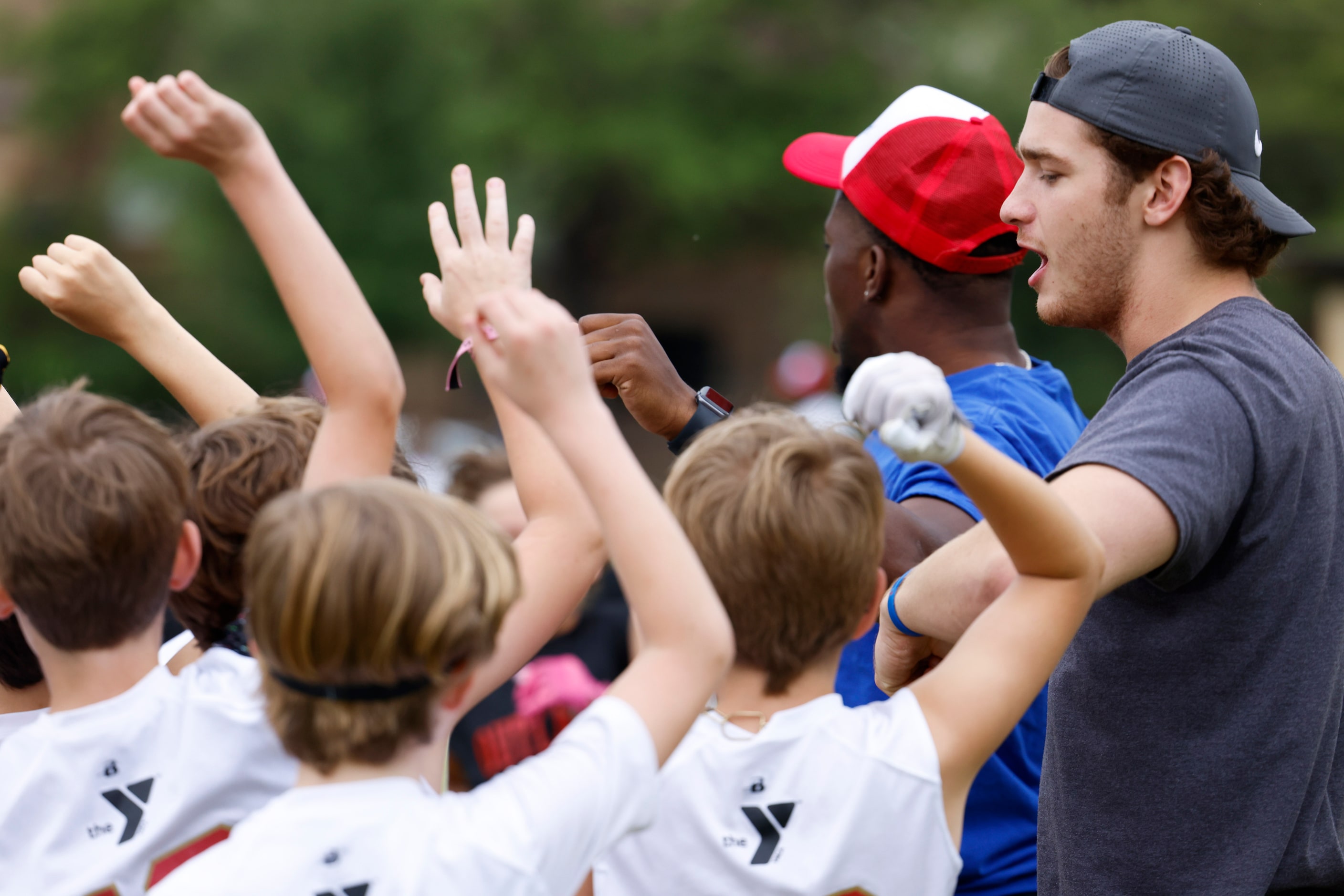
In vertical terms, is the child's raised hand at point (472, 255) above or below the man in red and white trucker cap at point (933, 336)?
above

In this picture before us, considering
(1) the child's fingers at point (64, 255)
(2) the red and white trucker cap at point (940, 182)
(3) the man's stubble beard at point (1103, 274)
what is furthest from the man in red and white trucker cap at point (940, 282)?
(1) the child's fingers at point (64, 255)

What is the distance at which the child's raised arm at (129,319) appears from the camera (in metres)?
2.52

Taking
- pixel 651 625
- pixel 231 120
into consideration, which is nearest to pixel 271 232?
pixel 231 120

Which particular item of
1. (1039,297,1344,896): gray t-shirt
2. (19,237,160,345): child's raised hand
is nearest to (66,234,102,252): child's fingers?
(19,237,160,345): child's raised hand

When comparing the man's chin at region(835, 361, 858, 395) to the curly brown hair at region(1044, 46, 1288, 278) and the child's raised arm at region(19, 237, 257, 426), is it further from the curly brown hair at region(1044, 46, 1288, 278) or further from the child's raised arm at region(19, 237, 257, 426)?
the child's raised arm at region(19, 237, 257, 426)

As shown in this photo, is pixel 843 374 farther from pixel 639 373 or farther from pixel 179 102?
pixel 179 102

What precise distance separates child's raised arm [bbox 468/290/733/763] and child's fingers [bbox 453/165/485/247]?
46cm

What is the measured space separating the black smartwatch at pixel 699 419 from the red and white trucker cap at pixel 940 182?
0.75 m

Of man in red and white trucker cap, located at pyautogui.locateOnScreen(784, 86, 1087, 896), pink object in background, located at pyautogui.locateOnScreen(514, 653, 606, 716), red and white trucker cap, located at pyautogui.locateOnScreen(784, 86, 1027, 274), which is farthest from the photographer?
pink object in background, located at pyautogui.locateOnScreen(514, 653, 606, 716)

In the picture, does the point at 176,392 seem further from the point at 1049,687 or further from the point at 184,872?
the point at 1049,687

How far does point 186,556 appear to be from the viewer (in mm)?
2045

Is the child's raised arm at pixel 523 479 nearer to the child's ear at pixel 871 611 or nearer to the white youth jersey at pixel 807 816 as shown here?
the white youth jersey at pixel 807 816

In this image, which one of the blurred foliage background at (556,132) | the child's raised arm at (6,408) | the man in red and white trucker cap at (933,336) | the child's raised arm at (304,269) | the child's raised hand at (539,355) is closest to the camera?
the child's raised hand at (539,355)

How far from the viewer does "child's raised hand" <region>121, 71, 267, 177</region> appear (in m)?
1.81
